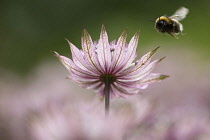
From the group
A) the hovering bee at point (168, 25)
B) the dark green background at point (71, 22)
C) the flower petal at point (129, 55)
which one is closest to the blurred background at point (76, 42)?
the dark green background at point (71, 22)

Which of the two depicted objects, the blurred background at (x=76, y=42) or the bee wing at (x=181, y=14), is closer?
the bee wing at (x=181, y=14)

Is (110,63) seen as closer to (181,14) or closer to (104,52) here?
(104,52)

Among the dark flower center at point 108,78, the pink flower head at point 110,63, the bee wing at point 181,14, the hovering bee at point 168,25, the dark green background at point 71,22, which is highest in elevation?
the dark green background at point 71,22

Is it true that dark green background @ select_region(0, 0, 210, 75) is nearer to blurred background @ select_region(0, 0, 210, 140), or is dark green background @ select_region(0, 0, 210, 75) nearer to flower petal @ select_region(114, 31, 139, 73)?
blurred background @ select_region(0, 0, 210, 140)

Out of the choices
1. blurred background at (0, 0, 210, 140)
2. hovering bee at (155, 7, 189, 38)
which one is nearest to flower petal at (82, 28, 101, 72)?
blurred background at (0, 0, 210, 140)

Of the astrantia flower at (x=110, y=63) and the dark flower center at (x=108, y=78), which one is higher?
the astrantia flower at (x=110, y=63)

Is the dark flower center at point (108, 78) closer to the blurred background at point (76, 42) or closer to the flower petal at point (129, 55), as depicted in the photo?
the flower petal at point (129, 55)

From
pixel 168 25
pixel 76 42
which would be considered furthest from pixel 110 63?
pixel 76 42
